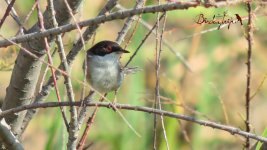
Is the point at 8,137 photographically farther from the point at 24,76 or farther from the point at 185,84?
the point at 185,84

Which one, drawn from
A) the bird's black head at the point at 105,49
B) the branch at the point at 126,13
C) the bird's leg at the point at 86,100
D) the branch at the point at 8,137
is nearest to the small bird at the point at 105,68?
the bird's black head at the point at 105,49

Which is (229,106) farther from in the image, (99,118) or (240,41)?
(99,118)

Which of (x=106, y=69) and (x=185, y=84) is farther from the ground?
(x=106, y=69)

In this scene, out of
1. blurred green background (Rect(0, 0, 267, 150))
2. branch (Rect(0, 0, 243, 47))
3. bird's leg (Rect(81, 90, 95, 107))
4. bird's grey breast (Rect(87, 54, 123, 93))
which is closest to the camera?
branch (Rect(0, 0, 243, 47))

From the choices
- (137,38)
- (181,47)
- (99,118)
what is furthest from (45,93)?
(181,47)

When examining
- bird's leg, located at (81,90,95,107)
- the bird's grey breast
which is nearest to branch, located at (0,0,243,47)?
bird's leg, located at (81,90,95,107)

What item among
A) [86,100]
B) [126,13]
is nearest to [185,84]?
[86,100]

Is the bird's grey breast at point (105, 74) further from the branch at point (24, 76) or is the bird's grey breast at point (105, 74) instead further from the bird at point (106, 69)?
the branch at point (24, 76)

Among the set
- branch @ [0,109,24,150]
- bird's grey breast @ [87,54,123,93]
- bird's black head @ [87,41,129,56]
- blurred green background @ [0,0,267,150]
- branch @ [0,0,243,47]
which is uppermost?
branch @ [0,0,243,47]

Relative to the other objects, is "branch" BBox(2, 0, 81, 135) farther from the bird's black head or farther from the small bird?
the bird's black head
